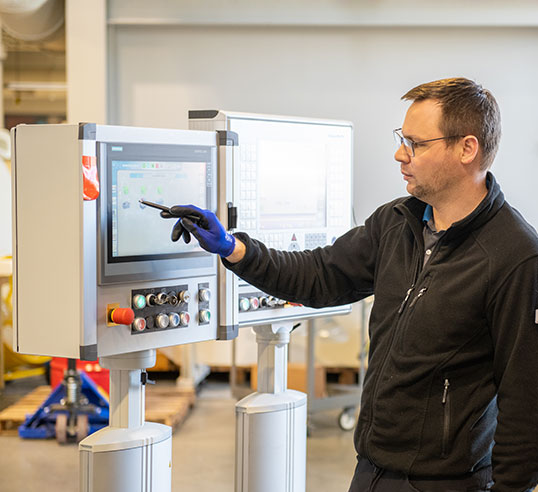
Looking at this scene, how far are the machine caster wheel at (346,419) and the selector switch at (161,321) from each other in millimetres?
2690

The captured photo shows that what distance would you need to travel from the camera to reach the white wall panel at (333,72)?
16.0 ft

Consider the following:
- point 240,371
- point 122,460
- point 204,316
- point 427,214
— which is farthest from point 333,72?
point 122,460

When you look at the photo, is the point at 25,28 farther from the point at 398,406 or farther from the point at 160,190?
the point at 398,406

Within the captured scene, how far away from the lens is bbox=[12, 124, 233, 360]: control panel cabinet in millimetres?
2020

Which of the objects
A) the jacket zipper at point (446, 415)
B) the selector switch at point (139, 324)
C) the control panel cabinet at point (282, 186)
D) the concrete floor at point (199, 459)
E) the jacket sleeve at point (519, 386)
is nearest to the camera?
the jacket sleeve at point (519, 386)

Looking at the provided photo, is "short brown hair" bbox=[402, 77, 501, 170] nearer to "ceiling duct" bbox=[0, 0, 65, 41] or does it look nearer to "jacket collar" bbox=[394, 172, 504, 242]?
"jacket collar" bbox=[394, 172, 504, 242]

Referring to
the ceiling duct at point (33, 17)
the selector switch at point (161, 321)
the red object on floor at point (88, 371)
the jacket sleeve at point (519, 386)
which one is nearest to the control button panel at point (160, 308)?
the selector switch at point (161, 321)

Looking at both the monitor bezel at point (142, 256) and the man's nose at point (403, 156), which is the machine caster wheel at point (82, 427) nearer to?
the monitor bezel at point (142, 256)

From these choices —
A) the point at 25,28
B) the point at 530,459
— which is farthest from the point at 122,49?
the point at 530,459

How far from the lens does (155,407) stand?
4.67 m

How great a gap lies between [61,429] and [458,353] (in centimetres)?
314

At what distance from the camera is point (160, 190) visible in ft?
7.25

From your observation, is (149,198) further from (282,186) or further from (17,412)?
(17,412)

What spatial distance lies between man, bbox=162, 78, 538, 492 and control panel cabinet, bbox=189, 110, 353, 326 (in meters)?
0.71
